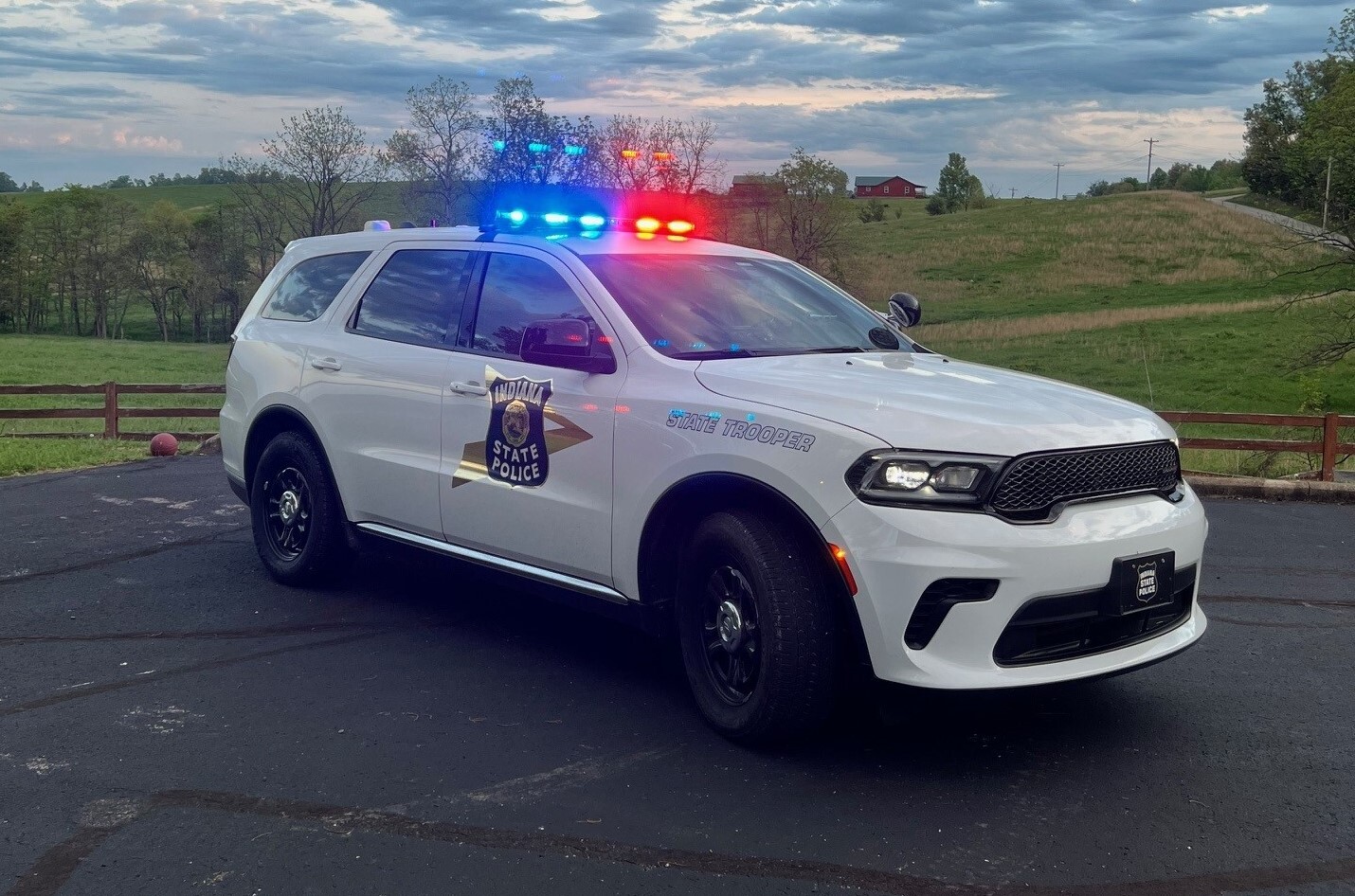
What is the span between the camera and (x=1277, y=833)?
3670 millimetres

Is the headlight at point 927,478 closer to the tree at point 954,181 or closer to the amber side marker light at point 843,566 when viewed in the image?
the amber side marker light at point 843,566

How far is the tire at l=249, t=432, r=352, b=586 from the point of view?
21.0 ft

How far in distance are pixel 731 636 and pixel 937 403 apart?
3.63ft

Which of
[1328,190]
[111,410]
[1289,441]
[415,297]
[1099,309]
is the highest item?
[1328,190]

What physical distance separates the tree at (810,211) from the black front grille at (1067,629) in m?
40.7

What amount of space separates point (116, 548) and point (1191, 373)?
33.1 m

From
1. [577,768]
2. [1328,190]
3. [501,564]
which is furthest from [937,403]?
[1328,190]

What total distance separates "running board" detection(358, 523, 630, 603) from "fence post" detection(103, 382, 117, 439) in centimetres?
1094

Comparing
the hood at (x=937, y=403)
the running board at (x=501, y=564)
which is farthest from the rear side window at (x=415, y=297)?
the hood at (x=937, y=403)

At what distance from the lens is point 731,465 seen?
167 inches

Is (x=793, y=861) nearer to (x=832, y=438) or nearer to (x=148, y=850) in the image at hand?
(x=832, y=438)

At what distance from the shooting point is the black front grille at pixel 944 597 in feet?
12.4

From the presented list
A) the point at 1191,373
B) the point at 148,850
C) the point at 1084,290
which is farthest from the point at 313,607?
the point at 1084,290

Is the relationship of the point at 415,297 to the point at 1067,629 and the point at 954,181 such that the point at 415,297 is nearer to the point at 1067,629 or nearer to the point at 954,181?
the point at 1067,629
